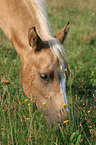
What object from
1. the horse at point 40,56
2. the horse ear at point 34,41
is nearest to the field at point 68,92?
the horse at point 40,56

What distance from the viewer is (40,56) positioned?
251 centimetres

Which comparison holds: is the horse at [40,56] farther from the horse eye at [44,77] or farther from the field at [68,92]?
the field at [68,92]

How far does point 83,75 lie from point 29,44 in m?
1.90


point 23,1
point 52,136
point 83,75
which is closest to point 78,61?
point 83,75

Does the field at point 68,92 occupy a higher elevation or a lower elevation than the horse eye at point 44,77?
lower

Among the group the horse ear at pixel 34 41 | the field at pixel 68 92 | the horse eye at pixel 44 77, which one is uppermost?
the horse ear at pixel 34 41

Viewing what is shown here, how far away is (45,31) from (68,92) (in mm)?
853

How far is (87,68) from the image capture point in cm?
439

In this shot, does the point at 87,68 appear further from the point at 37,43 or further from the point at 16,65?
the point at 37,43

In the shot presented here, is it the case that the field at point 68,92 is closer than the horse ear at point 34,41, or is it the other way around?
the field at point 68,92

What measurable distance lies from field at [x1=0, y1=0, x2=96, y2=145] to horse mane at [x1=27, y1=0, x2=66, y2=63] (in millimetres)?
375

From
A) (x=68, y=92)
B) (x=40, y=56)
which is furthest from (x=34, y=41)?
(x=68, y=92)

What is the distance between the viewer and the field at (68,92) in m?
2.08

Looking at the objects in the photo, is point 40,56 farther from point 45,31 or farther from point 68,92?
point 68,92
